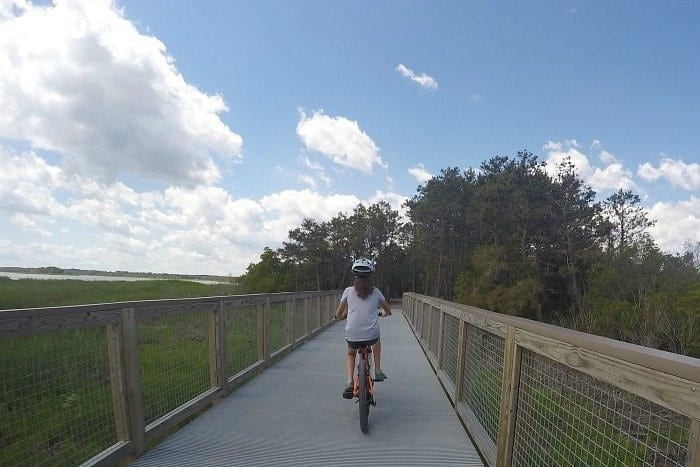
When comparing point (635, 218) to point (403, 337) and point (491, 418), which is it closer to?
point (403, 337)

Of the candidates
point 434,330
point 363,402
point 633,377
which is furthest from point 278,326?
point 633,377

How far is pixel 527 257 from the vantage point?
1404 inches

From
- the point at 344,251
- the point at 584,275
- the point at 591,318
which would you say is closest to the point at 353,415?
the point at 591,318

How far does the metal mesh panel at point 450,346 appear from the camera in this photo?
534 centimetres

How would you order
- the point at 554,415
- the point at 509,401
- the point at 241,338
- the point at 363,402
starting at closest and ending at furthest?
the point at 554,415
the point at 509,401
the point at 363,402
the point at 241,338

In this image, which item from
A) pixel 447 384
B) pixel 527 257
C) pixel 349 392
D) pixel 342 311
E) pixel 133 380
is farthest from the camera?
pixel 527 257

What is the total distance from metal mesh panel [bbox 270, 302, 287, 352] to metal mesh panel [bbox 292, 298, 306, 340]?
564mm

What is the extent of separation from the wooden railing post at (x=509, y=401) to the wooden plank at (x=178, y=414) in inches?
92.9

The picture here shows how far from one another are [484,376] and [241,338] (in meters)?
3.03

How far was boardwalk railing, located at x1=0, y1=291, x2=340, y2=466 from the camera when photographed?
2.88 metres

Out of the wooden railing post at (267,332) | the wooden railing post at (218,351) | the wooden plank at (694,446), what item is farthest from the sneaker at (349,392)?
the wooden plank at (694,446)

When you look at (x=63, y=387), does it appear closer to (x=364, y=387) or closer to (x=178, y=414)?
(x=178, y=414)

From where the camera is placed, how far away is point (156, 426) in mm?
3646

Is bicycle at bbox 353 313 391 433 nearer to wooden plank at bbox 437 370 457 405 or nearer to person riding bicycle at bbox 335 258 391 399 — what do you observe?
person riding bicycle at bbox 335 258 391 399
